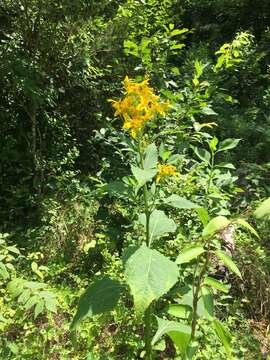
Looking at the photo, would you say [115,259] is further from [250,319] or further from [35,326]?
[250,319]

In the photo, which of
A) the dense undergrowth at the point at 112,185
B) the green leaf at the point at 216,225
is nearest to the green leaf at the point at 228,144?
the dense undergrowth at the point at 112,185

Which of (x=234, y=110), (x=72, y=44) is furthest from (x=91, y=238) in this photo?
(x=234, y=110)

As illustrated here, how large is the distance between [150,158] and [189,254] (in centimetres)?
56

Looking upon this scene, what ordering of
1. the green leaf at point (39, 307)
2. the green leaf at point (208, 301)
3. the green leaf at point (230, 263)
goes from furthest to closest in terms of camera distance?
the green leaf at point (39, 307) → the green leaf at point (208, 301) → the green leaf at point (230, 263)

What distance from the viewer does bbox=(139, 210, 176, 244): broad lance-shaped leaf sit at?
1678 mm

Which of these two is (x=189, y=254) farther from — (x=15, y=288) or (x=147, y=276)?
(x=15, y=288)

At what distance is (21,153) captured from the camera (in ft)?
15.0

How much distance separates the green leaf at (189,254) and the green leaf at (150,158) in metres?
0.47

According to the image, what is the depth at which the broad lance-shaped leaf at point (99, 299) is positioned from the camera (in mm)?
1478

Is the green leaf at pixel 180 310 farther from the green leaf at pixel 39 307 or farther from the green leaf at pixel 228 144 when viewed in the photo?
the green leaf at pixel 228 144

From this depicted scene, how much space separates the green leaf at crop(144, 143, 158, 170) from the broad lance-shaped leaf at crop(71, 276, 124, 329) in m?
0.46

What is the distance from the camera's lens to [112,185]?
1.80 metres

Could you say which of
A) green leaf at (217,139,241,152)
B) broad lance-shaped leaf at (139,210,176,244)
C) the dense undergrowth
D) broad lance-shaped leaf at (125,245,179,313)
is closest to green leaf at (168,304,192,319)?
the dense undergrowth

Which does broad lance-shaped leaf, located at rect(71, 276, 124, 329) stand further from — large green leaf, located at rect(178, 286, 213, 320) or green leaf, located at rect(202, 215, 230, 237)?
green leaf, located at rect(202, 215, 230, 237)
